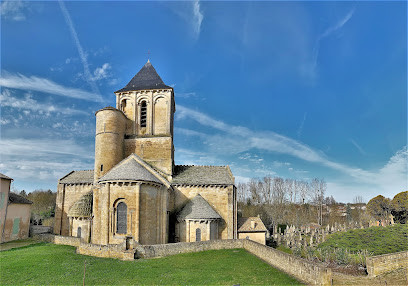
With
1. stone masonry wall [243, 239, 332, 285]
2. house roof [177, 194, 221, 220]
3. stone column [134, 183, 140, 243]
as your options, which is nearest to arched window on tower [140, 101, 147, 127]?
house roof [177, 194, 221, 220]

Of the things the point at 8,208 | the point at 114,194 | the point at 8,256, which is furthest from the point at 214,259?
the point at 8,208

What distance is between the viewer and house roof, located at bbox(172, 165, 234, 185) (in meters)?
27.7

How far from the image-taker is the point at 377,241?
2867cm

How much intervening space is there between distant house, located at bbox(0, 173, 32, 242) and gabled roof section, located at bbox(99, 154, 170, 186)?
12.3 m

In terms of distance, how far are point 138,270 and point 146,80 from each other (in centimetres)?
2310

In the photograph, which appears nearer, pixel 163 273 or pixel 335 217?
pixel 163 273

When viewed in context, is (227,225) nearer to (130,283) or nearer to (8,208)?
(130,283)

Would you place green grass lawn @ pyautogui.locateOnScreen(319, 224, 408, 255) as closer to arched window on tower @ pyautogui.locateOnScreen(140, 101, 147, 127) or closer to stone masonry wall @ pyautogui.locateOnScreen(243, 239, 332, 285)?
stone masonry wall @ pyautogui.locateOnScreen(243, 239, 332, 285)

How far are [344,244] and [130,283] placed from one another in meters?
25.5

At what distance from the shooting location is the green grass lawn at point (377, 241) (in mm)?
26584

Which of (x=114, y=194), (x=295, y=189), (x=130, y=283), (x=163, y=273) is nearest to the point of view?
(x=130, y=283)

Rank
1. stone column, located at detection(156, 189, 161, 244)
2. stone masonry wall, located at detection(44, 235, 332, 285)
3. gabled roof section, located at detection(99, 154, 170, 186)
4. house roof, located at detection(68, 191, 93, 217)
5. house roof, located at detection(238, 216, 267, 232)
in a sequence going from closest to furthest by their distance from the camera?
stone masonry wall, located at detection(44, 235, 332, 285), gabled roof section, located at detection(99, 154, 170, 186), stone column, located at detection(156, 189, 161, 244), house roof, located at detection(68, 191, 93, 217), house roof, located at detection(238, 216, 267, 232)

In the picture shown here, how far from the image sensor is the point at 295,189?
2709 inches

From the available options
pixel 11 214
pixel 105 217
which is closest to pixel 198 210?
pixel 105 217
